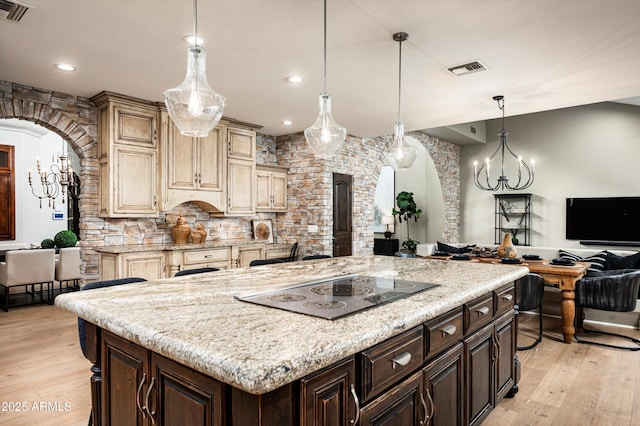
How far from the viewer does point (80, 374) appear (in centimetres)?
301

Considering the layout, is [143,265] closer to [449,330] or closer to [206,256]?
[206,256]

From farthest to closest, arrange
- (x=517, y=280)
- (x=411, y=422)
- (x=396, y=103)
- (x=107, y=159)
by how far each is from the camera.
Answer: (x=396, y=103)
(x=107, y=159)
(x=517, y=280)
(x=411, y=422)

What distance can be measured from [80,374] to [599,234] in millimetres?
9089

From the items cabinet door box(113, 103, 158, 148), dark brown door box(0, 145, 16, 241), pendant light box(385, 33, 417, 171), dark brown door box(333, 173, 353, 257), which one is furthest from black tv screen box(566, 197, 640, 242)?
dark brown door box(0, 145, 16, 241)

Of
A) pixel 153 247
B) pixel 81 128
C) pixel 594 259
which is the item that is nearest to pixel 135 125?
pixel 81 128

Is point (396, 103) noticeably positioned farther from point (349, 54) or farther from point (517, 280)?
point (517, 280)

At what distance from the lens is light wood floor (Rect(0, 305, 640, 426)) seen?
2412 mm

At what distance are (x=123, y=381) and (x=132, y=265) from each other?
9.62 ft

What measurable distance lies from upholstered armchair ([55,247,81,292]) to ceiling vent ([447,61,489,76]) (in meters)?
5.70

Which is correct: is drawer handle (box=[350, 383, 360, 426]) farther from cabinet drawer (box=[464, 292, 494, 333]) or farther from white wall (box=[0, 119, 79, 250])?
white wall (box=[0, 119, 79, 250])

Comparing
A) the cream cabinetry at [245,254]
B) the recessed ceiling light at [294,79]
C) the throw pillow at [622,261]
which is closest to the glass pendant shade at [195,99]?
the recessed ceiling light at [294,79]

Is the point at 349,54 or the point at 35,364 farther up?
the point at 349,54

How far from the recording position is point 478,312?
2.01m

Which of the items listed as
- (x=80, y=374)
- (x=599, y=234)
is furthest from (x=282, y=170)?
(x=599, y=234)
